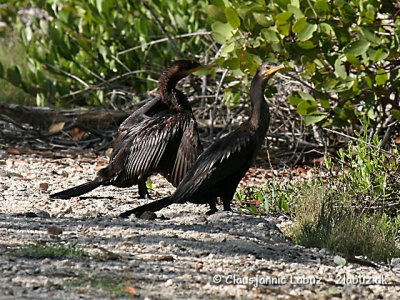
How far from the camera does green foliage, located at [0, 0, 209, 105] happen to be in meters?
12.5

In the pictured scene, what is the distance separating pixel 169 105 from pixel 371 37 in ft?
6.00

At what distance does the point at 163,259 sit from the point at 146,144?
7.75 feet

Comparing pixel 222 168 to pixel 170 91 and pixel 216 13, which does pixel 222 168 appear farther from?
pixel 216 13

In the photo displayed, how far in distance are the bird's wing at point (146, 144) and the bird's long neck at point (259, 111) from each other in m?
Result: 0.68

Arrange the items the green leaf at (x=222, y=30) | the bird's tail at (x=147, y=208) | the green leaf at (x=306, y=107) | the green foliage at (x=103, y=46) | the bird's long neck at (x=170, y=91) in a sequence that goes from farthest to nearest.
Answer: the green foliage at (x=103, y=46) < the green leaf at (x=306, y=107) < the green leaf at (x=222, y=30) < the bird's long neck at (x=170, y=91) < the bird's tail at (x=147, y=208)

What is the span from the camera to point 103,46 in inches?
497

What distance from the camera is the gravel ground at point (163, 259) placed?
546 cm

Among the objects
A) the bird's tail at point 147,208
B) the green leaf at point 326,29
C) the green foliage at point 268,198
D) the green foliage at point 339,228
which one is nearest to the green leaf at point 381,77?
the green leaf at point 326,29

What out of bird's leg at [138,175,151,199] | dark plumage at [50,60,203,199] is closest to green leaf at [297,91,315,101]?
dark plumage at [50,60,203,199]

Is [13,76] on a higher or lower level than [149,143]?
higher

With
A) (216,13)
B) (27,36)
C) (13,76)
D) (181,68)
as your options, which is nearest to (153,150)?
(181,68)

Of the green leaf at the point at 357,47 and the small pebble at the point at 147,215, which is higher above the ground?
the green leaf at the point at 357,47

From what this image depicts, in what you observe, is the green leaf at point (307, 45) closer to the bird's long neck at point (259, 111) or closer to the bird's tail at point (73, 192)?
the bird's long neck at point (259, 111)

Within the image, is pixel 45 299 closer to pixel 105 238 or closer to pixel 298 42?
pixel 105 238
